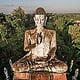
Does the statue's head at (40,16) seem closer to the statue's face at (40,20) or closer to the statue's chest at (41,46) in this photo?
the statue's face at (40,20)

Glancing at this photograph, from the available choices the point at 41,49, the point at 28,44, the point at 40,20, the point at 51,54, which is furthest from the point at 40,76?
the point at 40,20

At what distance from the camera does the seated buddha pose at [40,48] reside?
292 inches

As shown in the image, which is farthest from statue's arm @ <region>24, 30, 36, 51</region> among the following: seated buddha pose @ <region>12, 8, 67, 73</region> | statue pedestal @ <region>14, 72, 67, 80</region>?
statue pedestal @ <region>14, 72, 67, 80</region>

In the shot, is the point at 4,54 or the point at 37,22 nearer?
the point at 37,22

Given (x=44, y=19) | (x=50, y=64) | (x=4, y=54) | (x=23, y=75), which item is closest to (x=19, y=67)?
(x=23, y=75)

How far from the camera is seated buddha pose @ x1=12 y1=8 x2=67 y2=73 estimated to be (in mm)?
7422

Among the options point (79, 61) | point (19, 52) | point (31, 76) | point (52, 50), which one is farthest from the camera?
point (19, 52)

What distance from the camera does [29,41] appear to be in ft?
25.5

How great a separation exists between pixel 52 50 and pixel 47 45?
181 millimetres

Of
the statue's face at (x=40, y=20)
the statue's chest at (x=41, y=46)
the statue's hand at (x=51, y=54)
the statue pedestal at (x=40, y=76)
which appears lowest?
the statue pedestal at (x=40, y=76)

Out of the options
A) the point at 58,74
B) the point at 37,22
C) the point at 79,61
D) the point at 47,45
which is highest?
the point at 37,22

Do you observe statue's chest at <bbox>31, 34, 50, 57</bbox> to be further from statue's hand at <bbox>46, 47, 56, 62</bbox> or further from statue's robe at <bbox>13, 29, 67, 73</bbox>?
statue's hand at <bbox>46, 47, 56, 62</bbox>

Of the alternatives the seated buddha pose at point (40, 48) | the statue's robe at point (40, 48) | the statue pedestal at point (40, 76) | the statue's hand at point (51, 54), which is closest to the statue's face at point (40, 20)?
the seated buddha pose at point (40, 48)

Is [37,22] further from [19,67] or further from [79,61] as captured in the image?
[79,61]
